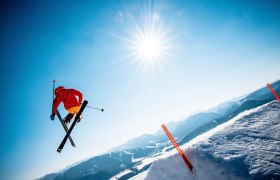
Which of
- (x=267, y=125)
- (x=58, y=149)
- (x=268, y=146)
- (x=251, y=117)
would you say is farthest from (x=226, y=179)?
(x=58, y=149)

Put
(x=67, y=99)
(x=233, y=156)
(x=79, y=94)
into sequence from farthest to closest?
(x=79, y=94)
(x=67, y=99)
(x=233, y=156)

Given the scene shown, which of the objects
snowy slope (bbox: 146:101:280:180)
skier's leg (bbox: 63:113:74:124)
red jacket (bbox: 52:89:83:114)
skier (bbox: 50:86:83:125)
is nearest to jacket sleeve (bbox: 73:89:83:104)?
Result: skier (bbox: 50:86:83:125)

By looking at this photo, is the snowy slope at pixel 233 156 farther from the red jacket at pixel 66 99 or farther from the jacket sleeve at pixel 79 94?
the red jacket at pixel 66 99

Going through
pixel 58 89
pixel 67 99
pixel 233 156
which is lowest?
pixel 233 156

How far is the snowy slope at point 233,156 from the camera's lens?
6.90 m

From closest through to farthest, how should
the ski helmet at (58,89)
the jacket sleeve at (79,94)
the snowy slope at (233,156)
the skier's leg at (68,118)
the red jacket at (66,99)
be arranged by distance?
1. the snowy slope at (233,156)
2. the red jacket at (66,99)
3. the ski helmet at (58,89)
4. the jacket sleeve at (79,94)
5. the skier's leg at (68,118)

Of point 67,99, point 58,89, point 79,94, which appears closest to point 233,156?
point 79,94

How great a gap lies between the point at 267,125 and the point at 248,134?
1.42 meters

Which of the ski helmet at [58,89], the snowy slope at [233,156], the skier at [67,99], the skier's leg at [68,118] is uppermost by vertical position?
the ski helmet at [58,89]

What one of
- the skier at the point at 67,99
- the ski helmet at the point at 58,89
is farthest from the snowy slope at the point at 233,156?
the ski helmet at the point at 58,89

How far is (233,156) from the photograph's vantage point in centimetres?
755

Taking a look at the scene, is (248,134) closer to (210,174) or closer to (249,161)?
(249,161)

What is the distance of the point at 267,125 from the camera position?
9.47 metres

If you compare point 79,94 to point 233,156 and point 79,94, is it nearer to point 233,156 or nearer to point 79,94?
point 79,94
